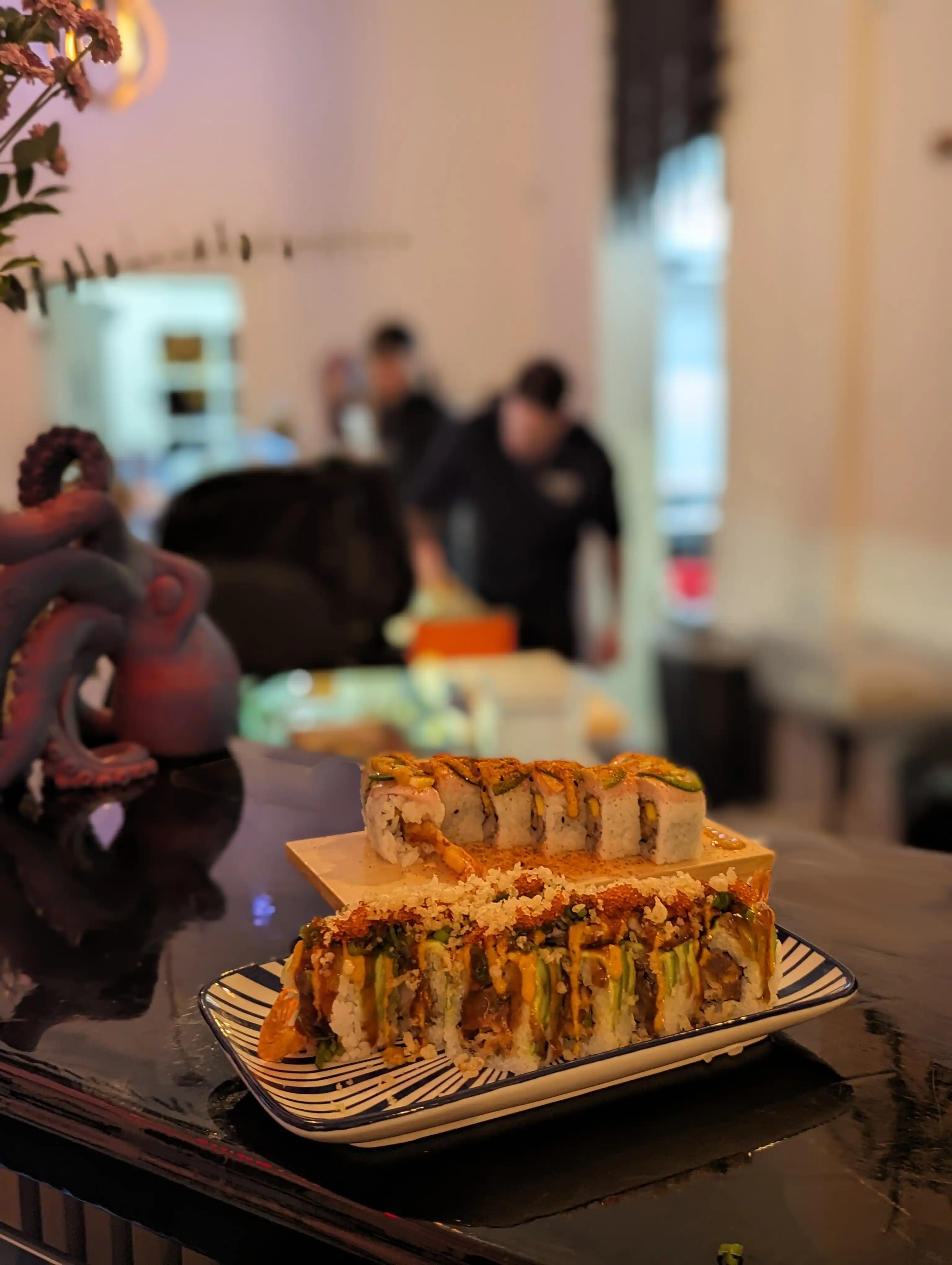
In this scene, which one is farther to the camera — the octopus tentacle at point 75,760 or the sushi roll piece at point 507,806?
the octopus tentacle at point 75,760

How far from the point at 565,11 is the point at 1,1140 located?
5.61 metres

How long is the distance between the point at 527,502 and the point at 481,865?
3591mm

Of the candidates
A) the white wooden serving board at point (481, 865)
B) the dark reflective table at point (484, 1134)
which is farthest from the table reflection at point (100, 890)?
the white wooden serving board at point (481, 865)

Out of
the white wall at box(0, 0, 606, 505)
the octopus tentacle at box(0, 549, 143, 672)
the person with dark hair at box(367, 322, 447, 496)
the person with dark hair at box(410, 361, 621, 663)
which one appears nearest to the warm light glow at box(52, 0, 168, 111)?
the octopus tentacle at box(0, 549, 143, 672)

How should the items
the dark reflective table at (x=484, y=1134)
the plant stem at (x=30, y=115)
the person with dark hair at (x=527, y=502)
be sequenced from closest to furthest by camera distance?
the dark reflective table at (x=484, y=1134) < the plant stem at (x=30, y=115) < the person with dark hair at (x=527, y=502)

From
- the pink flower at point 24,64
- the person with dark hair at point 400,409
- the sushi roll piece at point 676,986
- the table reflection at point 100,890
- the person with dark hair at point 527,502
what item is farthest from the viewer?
the person with dark hair at point 400,409

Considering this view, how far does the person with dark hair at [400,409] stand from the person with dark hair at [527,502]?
67cm

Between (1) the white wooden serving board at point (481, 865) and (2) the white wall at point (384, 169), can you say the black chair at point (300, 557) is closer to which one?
(1) the white wooden serving board at point (481, 865)

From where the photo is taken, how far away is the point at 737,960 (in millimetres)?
749

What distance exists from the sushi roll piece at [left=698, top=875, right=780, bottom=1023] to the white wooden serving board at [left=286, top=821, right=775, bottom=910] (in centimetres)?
11

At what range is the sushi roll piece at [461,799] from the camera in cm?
94

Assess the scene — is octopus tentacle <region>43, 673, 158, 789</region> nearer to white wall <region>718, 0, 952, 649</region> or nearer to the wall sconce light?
the wall sconce light

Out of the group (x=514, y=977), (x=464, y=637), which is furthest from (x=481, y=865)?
(x=464, y=637)

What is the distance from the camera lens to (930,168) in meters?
3.28
